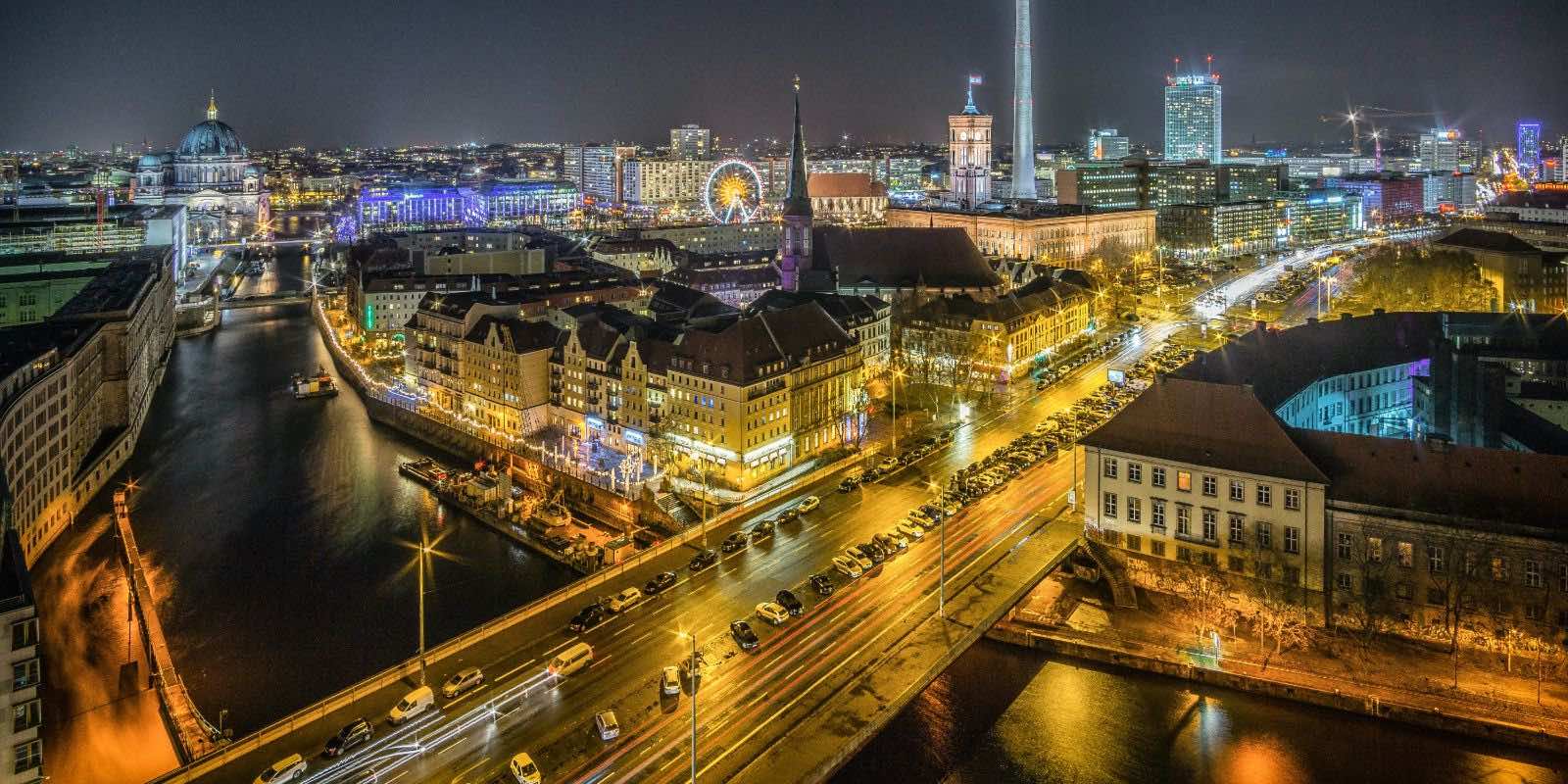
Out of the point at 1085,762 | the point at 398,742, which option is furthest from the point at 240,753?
the point at 1085,762

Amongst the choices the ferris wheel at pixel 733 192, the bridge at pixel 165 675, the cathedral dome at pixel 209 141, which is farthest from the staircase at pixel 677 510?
the cathedral dome at pixel 209 141

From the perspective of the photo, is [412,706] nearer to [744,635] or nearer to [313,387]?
[744,635]

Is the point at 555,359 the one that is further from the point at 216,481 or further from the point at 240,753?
the point at 240,753

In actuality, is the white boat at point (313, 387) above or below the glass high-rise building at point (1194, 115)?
below

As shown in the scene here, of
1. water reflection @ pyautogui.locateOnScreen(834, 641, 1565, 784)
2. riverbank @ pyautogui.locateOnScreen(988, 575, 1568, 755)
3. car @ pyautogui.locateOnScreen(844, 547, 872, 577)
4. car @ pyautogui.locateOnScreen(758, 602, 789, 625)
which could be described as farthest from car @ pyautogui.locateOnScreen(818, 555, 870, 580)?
riverbank @ pyautogui.locateOnScreen(988, 575, 1568, 755)

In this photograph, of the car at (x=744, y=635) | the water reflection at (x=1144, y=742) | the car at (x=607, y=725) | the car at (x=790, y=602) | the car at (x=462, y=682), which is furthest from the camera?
the car at (x=790, y=602)

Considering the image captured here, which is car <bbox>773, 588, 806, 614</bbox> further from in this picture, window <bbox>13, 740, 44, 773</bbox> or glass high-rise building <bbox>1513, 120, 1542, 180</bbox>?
glass high-rise building <bbox>1513, 120, 1542, 180</bbox>

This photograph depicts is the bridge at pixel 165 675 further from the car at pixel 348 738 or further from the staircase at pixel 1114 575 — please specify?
the staircase at pixel 1114 575

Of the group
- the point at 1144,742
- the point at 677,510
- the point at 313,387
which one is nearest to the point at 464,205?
the point at 313,387
